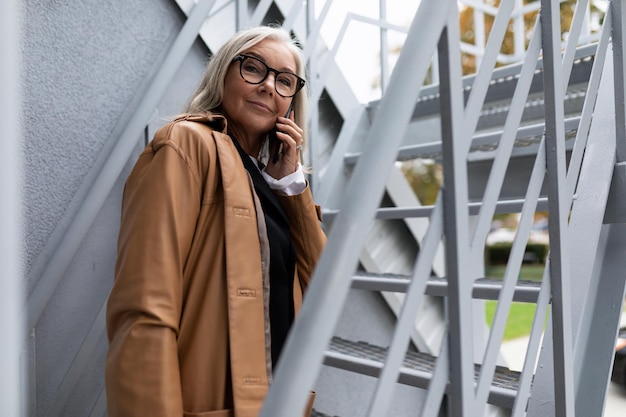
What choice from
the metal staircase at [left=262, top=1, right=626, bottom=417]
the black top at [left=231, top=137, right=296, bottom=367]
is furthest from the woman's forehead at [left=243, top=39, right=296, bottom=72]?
the metal staircase at [left=262, top=1, right=626, bottom=417]

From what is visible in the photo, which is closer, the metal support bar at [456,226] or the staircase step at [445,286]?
the metal support bar at [456,226]

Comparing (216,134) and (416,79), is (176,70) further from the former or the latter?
(416,79)

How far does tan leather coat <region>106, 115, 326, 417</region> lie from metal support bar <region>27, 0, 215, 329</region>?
726 mm

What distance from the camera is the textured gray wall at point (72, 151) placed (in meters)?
2.16

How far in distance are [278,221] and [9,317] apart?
1055 mm

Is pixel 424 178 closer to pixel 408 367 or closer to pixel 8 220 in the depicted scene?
pixel 408 367

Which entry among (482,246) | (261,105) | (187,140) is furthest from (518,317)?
(187,140)

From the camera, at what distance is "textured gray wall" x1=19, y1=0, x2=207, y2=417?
2158 mm

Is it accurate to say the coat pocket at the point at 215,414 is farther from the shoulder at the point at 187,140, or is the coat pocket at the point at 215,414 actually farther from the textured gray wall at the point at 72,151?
the textured gray wall at the point at 72,151

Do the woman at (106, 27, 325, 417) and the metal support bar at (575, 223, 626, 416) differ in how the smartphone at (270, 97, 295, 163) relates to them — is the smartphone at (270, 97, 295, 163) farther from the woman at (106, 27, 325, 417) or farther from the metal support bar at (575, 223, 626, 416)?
the metal support bar at (575, 223, 626, 416)

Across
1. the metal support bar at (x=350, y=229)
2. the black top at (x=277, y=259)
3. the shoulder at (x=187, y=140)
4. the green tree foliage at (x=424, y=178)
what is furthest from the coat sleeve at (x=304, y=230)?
the green tree foliage at (x=424, y=178)

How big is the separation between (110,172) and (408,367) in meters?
1.28

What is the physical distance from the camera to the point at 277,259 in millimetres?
1640

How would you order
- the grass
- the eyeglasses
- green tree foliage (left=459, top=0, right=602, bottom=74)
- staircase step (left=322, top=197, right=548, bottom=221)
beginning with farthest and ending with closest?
green tree foliage (left=459, top=0, right=602, bottom=74)
the grass
staircase step (left=322, top=197, right=548, bottom=221)
the eyeglasses
